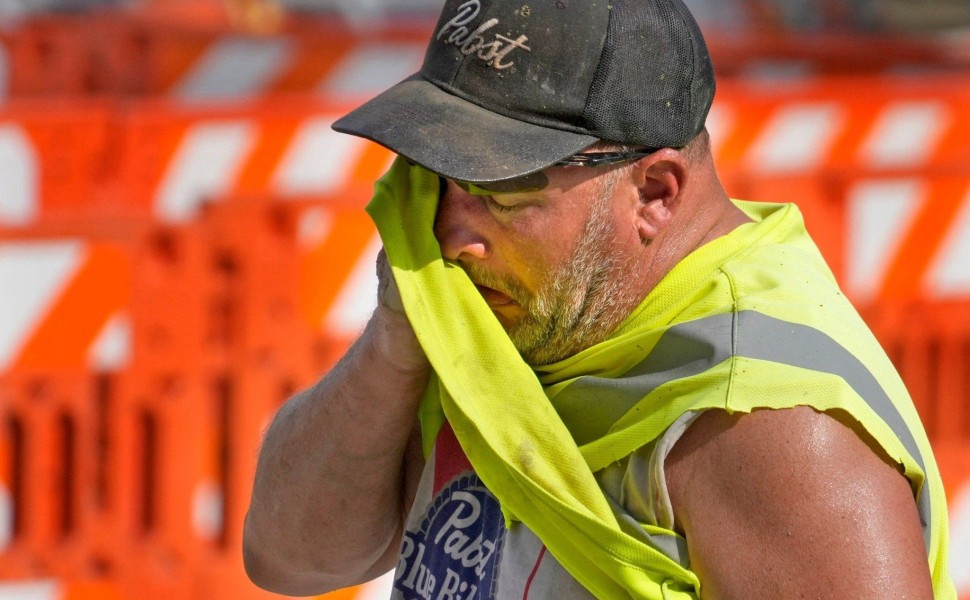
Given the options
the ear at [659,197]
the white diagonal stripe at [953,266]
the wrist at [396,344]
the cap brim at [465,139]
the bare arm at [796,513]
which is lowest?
the white diagonal stripe at [953,266]

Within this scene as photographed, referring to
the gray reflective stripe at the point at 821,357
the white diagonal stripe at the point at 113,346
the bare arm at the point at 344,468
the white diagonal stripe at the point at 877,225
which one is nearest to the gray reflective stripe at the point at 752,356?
the gray reflective stripe at the point at 821,357

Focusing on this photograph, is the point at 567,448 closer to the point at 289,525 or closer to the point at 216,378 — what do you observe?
the point at 289,525

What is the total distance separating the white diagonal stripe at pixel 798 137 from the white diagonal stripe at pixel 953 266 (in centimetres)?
137

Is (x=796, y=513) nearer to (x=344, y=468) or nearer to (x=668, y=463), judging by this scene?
(x=668, y=463)

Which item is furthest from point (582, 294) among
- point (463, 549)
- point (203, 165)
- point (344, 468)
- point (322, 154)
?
point (203, 165)

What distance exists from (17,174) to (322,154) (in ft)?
3.80

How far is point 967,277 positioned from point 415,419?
9.85 feet

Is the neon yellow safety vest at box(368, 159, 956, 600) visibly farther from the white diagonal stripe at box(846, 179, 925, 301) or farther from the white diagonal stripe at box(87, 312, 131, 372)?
the white diagonal stripe at box(846, 179, 925, 301)

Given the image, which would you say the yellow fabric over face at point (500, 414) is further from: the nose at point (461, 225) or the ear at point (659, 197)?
the ear at point (659, 197)

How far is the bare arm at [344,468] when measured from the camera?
2170 mm

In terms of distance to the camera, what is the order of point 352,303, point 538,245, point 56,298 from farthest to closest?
point 352,303 < point 56,298 < point 538,245

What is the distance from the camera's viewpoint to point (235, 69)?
7734 millimetres

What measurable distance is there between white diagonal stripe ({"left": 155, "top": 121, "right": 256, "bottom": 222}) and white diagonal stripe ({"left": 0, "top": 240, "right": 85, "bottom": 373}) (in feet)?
4.26

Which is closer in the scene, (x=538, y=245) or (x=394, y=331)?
(x=538, y=245)
